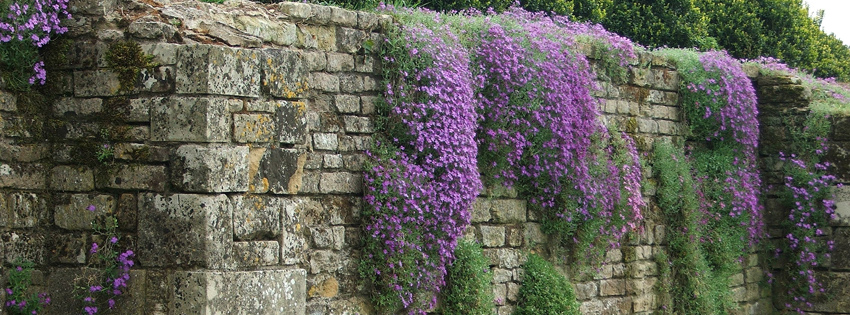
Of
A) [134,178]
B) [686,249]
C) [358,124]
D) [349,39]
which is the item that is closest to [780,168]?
[686,249]

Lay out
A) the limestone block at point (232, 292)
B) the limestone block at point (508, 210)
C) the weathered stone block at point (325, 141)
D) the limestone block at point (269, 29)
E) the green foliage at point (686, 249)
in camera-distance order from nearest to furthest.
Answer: the limestone block at point (232, 292) → the limestone block at point (269, 29) → the weathered stone block at point (325, 141) → the limestone block at point (508, 210) → the green foliage at point (686, 249)

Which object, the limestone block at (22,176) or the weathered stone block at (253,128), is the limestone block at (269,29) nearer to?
the weathered stone block at (253,128)

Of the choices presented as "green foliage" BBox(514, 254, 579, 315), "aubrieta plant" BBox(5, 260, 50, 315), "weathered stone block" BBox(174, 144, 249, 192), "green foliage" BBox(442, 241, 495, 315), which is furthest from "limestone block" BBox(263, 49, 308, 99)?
"green foliage" BBox(514, 254, 579, 315)

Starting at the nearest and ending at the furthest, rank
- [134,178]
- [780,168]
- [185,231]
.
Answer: [185,231], [134,178], [780,168]

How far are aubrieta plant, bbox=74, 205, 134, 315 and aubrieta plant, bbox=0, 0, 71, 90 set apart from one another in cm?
81

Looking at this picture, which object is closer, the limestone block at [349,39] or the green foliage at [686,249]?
the limestone block at [349,39]

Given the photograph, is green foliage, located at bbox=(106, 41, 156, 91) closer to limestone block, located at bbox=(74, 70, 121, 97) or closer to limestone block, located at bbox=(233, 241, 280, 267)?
limestone block, located at bbox=(74, 70, 121, 97)

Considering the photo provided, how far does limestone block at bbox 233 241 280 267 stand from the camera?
540 cm

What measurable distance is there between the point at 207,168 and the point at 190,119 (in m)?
0.27

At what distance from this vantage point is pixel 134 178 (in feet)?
17.9

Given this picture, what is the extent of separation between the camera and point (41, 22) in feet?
18.4

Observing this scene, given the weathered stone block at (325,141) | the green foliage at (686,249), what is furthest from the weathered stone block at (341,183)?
the green foliage at (686,249)

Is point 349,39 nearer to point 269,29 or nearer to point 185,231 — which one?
point 269,29

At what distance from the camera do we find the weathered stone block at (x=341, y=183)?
654cm
